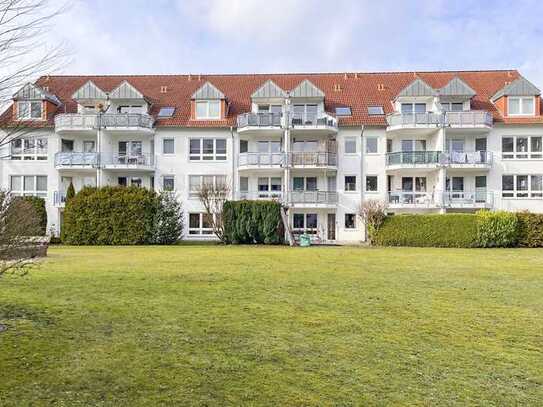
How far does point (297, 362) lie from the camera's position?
6.11 metres

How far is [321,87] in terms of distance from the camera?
45.2m

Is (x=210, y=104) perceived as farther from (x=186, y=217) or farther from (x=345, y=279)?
(x=345, y=279)

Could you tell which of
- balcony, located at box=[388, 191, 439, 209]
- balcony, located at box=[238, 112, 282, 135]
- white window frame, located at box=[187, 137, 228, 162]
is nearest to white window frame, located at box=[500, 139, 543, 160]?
balcony, located at box=[388, 191, 439, 209]

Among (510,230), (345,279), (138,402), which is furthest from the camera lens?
(510,230)

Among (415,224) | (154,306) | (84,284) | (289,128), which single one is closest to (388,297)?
(154,306)

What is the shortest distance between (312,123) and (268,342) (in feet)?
111

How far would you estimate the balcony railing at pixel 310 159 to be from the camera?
39188mm

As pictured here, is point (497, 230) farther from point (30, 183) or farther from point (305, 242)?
point (30, 183)

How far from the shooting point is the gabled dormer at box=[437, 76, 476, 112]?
39750 millimetres

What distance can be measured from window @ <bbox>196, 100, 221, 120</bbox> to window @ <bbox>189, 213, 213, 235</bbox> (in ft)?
26.6

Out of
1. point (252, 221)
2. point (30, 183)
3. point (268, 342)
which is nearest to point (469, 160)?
point (252, 221)

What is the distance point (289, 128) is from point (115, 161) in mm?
13838

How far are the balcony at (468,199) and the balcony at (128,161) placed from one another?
22.6m

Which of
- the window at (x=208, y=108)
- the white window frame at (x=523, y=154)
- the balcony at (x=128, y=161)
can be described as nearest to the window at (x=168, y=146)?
the balcony at (x=128, y=161)
